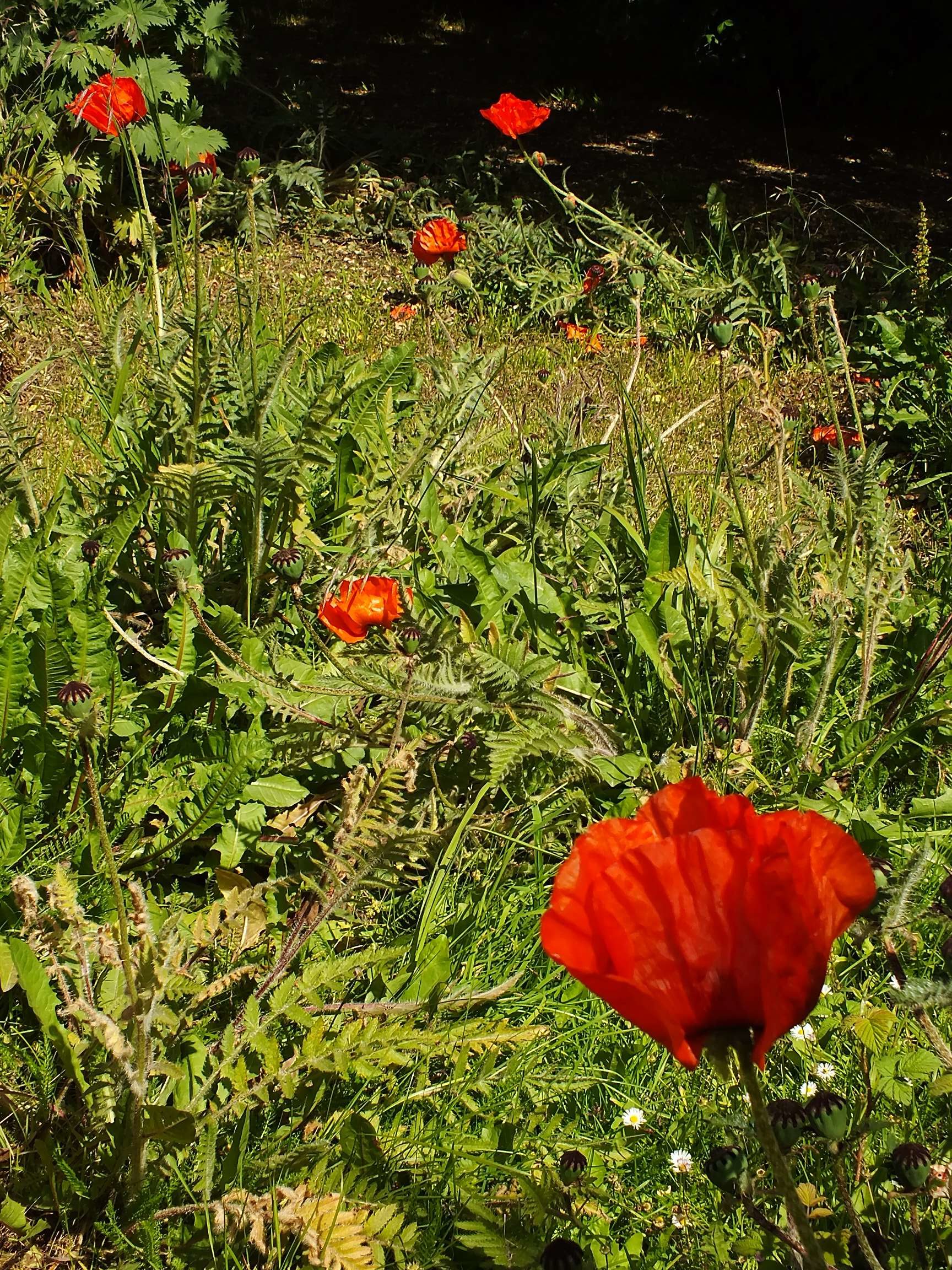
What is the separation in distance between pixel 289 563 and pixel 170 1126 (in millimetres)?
936

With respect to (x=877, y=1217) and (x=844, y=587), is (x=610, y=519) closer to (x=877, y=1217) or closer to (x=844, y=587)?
(x=844, y=587)

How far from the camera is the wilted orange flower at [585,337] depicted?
11.4 feet

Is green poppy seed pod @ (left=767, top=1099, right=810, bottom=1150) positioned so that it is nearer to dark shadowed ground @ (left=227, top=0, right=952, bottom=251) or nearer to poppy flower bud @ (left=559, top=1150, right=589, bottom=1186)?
poppy flower bud @ (left=559, top=1150, right=589, bottom=1186)

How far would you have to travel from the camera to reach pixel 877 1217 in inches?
45.7

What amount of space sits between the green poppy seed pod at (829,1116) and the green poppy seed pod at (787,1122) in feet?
0.04

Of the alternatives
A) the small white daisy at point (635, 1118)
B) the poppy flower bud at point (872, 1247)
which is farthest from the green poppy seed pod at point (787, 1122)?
the small white daisy at point (635, 1118)

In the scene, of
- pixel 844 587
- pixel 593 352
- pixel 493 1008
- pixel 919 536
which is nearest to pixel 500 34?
pixel 593 352

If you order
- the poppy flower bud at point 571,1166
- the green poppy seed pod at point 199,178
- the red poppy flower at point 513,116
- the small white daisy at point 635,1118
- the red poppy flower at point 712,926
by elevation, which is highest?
the green poppy seed pod at point 199,178

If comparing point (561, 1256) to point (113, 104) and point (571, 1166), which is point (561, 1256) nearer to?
point (571, 1166)

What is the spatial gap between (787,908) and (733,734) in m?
1.30

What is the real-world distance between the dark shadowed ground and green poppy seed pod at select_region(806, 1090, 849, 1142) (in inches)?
170

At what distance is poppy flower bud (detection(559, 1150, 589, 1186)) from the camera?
1.14 meters

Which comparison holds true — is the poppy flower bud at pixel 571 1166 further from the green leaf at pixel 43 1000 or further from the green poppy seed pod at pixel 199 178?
the green poppy seed pod at pixel 199 178

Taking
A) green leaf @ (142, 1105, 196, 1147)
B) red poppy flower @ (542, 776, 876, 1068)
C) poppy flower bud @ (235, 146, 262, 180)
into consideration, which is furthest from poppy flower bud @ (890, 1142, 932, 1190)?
poppy flower bud @ (235, 146, 262, 180)
